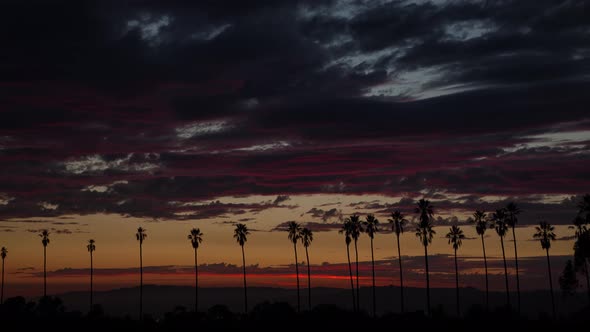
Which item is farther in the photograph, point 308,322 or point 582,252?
point 582,252

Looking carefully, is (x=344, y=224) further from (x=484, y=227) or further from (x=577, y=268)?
(x=577, y=268)

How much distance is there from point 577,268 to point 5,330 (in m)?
98.5

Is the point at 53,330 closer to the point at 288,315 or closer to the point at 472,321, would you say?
the point at 288,315

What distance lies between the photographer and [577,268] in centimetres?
13012

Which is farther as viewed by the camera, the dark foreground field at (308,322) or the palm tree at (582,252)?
the palm tree at (582,252)

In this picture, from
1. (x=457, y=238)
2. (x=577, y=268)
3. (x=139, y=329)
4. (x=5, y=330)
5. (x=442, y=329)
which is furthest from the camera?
(x=457, y=238)

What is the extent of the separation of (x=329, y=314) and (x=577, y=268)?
2507 inches

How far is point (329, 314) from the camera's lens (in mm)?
87875

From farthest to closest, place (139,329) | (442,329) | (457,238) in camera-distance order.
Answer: (457,238)
(139,329)
(442,329)

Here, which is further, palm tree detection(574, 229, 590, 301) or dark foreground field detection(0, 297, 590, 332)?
palm tree detection(574, 229, 590, 301)

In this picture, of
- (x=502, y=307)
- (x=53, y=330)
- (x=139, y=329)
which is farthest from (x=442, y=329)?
(x=53, y=330)

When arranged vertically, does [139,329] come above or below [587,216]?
below

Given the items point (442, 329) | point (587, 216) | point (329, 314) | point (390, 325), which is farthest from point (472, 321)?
point (587, 216)

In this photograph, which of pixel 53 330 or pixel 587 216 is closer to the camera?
pixel 53 330
